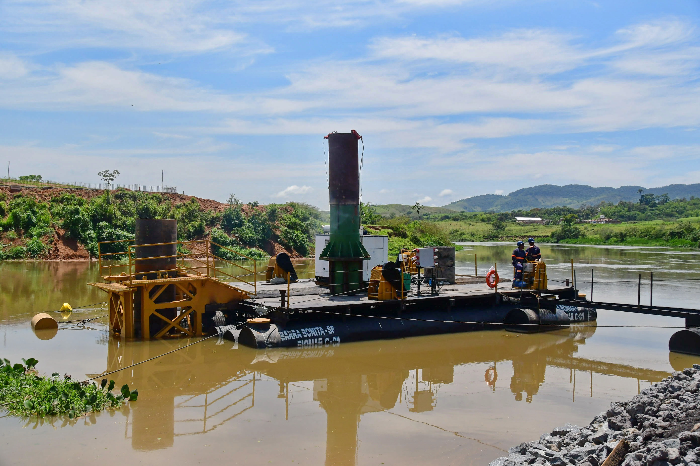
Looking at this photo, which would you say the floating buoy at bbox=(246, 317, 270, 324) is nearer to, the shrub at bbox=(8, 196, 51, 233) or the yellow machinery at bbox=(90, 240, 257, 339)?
the yellow machinery at bbox=(90, 240, 257, 339)

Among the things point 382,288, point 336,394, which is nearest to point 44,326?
point 382,288

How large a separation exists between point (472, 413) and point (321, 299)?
293 inches

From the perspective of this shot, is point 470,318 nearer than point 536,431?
No

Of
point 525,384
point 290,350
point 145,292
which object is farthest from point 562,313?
point 145,292

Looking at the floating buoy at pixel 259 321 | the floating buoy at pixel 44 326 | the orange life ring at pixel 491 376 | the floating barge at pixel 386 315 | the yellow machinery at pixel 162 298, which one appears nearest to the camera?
the orange life ring at pixel 491 376

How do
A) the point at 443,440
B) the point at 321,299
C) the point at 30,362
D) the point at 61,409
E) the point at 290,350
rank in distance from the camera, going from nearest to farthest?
the point at 443,440, the point at 61,409, the point at 30,362, the point at 290,350, the point at 321,299

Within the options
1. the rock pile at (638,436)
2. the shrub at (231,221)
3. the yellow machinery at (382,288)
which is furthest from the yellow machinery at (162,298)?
the shrub at (231,221)

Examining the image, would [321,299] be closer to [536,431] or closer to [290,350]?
[290,350]

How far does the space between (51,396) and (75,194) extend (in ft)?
172

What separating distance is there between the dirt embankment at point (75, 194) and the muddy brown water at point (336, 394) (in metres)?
26.0

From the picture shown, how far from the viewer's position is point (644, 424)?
8.28 meters

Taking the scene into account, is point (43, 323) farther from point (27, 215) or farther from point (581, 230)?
point (581, 230)

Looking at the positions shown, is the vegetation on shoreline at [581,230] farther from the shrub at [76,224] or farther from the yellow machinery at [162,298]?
the yellow machinery at [162,298]

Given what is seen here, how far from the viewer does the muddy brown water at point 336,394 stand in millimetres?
9562
